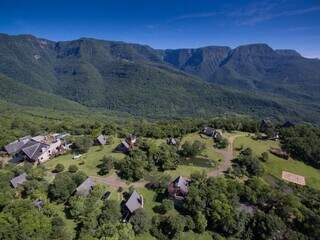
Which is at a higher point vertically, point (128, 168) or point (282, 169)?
point (128, 168)

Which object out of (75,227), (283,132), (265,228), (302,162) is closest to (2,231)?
(75,227)

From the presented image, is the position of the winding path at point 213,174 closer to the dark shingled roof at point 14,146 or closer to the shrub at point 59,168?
the shrub at point 59,168

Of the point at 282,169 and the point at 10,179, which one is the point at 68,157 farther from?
the point at 282,169

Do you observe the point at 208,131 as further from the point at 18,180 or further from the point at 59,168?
the point at 18,180

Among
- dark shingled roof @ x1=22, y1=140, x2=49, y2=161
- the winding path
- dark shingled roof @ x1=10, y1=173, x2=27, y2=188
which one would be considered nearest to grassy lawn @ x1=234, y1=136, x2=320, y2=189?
the winding path

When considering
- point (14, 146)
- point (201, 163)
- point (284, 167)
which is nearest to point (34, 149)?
point (14, 146)

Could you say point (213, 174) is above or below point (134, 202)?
below
